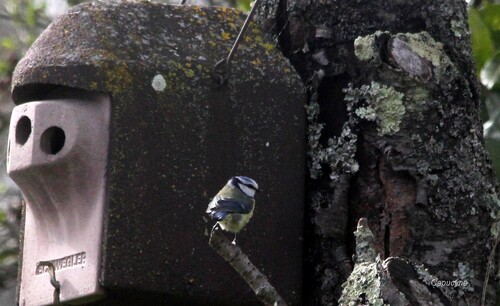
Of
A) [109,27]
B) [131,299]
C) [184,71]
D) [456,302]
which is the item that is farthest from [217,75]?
[456,302]

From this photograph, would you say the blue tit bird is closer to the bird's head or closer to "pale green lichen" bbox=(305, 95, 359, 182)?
the bird's head

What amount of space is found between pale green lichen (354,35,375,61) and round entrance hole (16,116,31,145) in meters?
0.78

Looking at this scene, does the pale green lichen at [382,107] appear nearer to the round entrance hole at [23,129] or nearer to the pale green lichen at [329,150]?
the pale green lichen at [329,150]

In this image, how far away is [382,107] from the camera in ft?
9.05

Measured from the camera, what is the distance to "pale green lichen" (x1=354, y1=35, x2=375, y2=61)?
2.79 meters

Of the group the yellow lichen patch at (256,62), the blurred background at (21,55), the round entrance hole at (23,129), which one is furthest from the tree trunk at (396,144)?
the round entrance hole at (23,129)

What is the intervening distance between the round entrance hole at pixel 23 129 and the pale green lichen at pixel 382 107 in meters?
0.76

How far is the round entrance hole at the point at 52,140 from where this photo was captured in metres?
2.69

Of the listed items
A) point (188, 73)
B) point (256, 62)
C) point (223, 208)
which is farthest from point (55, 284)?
point (256, 62)

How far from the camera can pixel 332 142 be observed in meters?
2.81

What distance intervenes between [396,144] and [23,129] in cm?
86

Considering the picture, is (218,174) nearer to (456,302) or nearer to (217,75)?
(217,75)

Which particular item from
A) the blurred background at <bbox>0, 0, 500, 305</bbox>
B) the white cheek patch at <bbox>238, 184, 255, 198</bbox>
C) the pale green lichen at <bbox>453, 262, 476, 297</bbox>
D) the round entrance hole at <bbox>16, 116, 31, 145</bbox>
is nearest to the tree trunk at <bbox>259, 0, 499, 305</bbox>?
the pale green lichen at <bbox>453, 262, 476, 297</bbox>

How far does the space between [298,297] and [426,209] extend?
358mm
